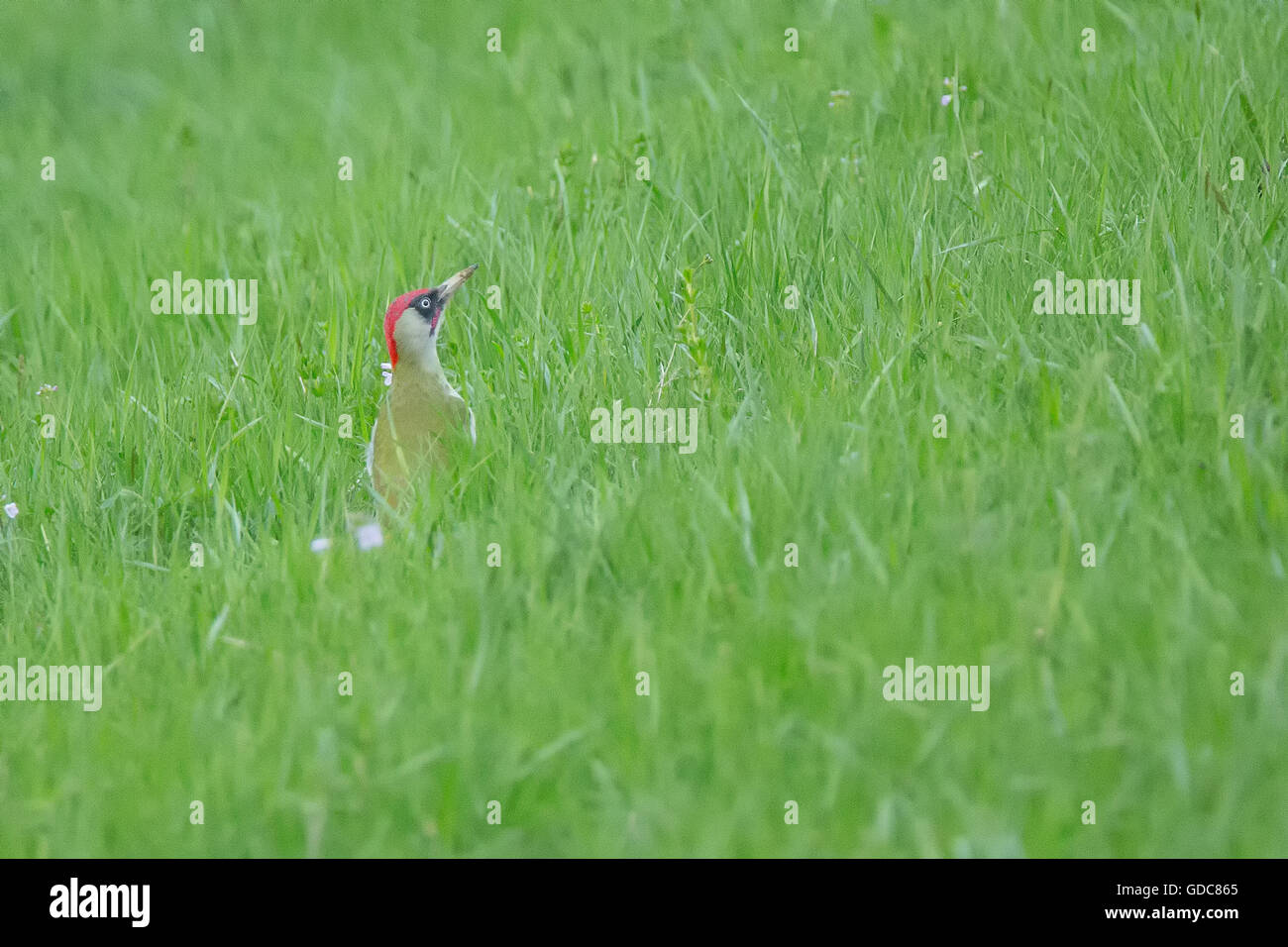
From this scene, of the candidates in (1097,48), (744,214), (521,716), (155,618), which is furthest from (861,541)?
(1097,48)

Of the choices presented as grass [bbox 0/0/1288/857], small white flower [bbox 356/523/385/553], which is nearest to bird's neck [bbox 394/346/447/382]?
grass [bbox 0/0/1288/857]

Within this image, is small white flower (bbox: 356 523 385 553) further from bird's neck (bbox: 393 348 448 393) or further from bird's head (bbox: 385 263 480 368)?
bird's head (bbox: 385 263 480 368)

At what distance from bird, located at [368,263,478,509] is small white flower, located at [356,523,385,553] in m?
0.31

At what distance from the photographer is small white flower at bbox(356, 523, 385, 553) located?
4605 mm

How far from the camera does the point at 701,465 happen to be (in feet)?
15.7

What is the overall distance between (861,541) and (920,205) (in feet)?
7.84

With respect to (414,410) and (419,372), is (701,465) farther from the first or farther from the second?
(419,372)

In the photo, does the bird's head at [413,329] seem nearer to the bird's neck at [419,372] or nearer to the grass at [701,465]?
the bird's neck at [419,372]

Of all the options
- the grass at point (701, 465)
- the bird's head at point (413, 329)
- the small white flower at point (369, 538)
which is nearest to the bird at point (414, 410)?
the bird's head at point (413, 329)

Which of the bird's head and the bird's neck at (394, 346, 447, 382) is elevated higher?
the bird's head

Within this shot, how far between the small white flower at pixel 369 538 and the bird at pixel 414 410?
0.31m

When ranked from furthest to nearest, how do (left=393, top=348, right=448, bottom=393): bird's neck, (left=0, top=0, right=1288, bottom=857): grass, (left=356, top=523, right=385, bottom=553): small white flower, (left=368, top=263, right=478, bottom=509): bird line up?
(left=393, top=348, right=448, bottom=393): bird's neck
(left=368, top=263, right=478, bottom=509): bird
(left=356, top=523, right=385, bottom=553): small white flower
(left=0, top=0, right=1288, bottom=857): grass

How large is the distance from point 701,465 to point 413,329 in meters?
1.47

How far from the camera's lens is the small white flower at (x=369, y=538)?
4605 millimetres
